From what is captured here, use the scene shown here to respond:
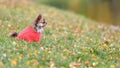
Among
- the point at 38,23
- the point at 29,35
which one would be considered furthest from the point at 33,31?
the point at 38,23

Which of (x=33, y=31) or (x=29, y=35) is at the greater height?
(x=33, y=31)

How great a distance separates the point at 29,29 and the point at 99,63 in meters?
2.52

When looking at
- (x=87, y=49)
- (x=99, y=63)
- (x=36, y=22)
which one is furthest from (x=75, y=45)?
(x=99, y=63)

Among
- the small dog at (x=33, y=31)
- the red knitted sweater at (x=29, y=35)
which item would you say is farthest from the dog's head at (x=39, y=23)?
the red knitted sweater at (x=29, y=35)

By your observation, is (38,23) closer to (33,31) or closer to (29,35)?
(33,31)

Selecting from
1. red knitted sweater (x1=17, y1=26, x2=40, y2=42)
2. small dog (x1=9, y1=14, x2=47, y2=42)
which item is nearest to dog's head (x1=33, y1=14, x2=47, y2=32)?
small dog (x1=9, y1=14, x2=47, y2=42)

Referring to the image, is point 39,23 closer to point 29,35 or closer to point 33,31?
point 33,31

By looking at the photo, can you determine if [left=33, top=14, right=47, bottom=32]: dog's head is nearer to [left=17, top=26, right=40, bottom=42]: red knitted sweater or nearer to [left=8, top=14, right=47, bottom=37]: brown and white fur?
[left=8, top=14, right=47, bottom=37]: brown and white fur

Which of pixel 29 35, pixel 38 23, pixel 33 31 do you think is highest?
pixel 38 23

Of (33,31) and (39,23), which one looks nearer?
(39,23)

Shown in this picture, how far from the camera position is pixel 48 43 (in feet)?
36.0

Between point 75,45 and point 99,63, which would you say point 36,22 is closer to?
point 75,45

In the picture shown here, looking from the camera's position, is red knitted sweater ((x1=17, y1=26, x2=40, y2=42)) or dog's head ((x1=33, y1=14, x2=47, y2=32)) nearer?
dog's head ((x1=33, y1=14, x2=47, y2=32))

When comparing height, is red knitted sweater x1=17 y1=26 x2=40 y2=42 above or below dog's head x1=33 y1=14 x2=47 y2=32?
below
